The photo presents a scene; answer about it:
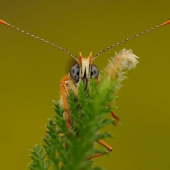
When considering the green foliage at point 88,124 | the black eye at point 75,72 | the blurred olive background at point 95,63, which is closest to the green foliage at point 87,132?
the green foliage at point 88,124

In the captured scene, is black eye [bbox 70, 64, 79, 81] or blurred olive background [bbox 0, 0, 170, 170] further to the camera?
blurred olive background [bbox 0, 0, 170, 170]

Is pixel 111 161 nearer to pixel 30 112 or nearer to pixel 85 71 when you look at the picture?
pixel 30 112

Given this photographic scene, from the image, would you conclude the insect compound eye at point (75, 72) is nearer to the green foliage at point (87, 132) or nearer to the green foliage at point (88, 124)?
the green foliage at point (88, 124)

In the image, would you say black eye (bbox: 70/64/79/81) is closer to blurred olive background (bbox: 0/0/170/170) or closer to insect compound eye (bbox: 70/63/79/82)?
insect compound eye (bbox: 70/63/79/82)

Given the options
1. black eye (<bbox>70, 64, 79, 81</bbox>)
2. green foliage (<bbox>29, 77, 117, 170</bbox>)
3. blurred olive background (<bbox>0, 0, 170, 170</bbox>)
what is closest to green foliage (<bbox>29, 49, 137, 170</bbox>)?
green foliage (<bbox>29, 77, 117, 170</bbox>)

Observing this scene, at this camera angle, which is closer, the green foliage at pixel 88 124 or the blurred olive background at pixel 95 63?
the green foliage at pixel 88 124

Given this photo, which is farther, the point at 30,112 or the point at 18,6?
the point at 18,6

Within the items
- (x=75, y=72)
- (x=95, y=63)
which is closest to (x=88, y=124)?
(x=75, y=72)

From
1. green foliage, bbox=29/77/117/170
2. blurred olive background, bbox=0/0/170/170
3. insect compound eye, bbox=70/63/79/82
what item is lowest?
green foliage, bbox=29/77/117/170

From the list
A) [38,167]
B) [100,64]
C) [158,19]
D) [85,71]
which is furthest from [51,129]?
[158,19]
